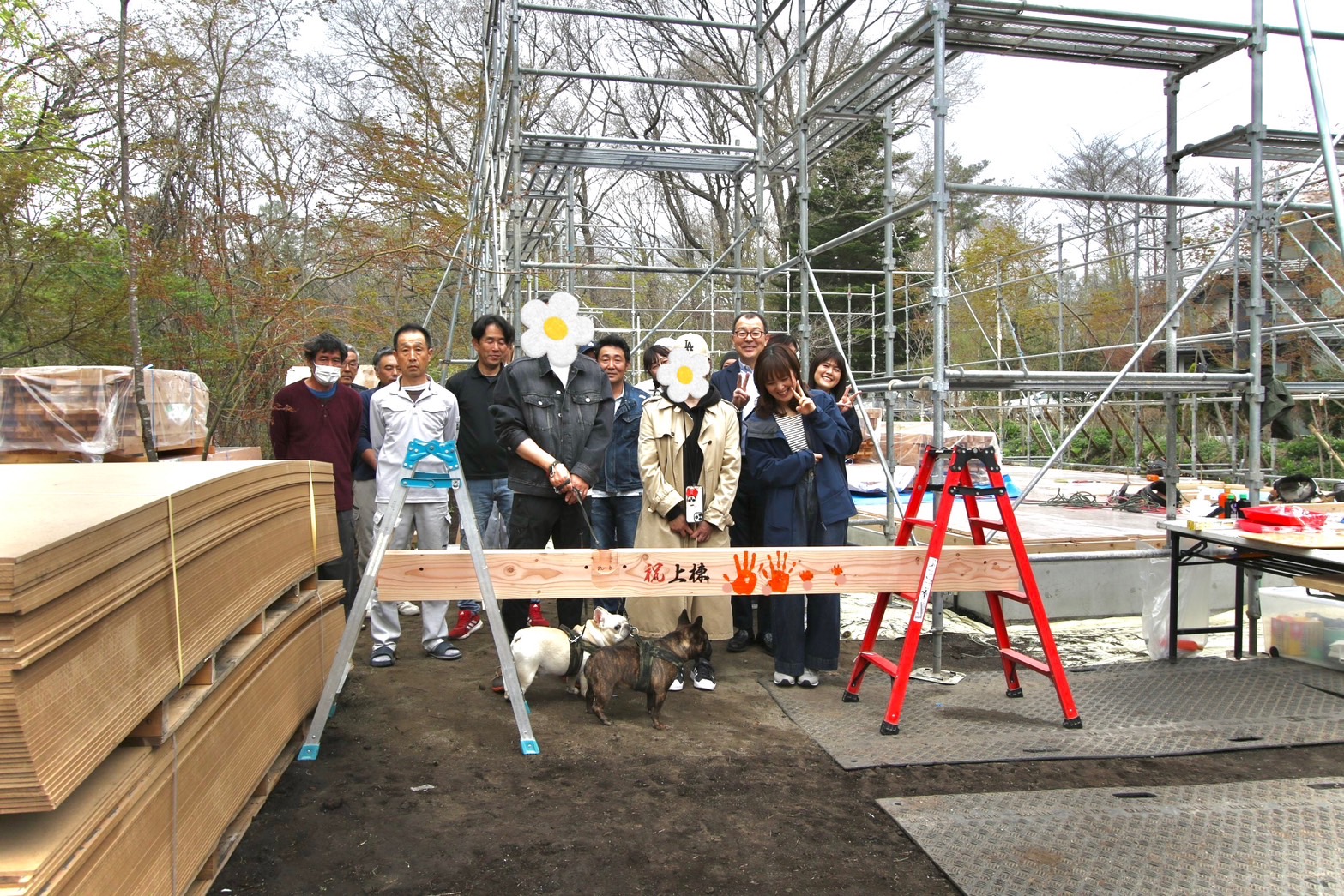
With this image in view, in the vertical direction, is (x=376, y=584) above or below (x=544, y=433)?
below

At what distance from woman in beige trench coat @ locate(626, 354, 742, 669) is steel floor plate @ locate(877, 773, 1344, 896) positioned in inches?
72.2

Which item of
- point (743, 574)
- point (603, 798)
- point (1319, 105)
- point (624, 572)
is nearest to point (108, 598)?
point (603, 798)

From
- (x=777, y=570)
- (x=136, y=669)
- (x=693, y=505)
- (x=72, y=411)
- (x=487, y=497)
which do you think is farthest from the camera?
(x=72, y=411)

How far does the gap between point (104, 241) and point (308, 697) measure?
9183 millimetres

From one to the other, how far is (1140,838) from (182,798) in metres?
2.76

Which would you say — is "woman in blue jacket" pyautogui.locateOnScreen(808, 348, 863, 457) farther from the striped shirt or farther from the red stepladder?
the red stepladder

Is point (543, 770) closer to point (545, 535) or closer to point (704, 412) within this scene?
point (545, 535)

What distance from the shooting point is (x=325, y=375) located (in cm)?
480

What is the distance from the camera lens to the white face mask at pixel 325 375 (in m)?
4.77

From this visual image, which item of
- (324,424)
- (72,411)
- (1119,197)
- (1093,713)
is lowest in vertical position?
(1093,713)

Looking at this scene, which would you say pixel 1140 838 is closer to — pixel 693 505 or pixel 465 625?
pixel 693 505

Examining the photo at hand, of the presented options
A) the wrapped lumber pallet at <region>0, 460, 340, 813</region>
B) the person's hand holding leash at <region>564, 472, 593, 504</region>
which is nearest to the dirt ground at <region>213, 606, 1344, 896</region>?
the wrapped lumber pallet at <region>0, 460, 340, 813</region>

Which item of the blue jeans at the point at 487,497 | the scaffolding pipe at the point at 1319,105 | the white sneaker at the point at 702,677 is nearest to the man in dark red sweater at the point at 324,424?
the blue jeans at the point at 487,497

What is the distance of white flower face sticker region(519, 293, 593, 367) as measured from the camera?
13.3 ft
